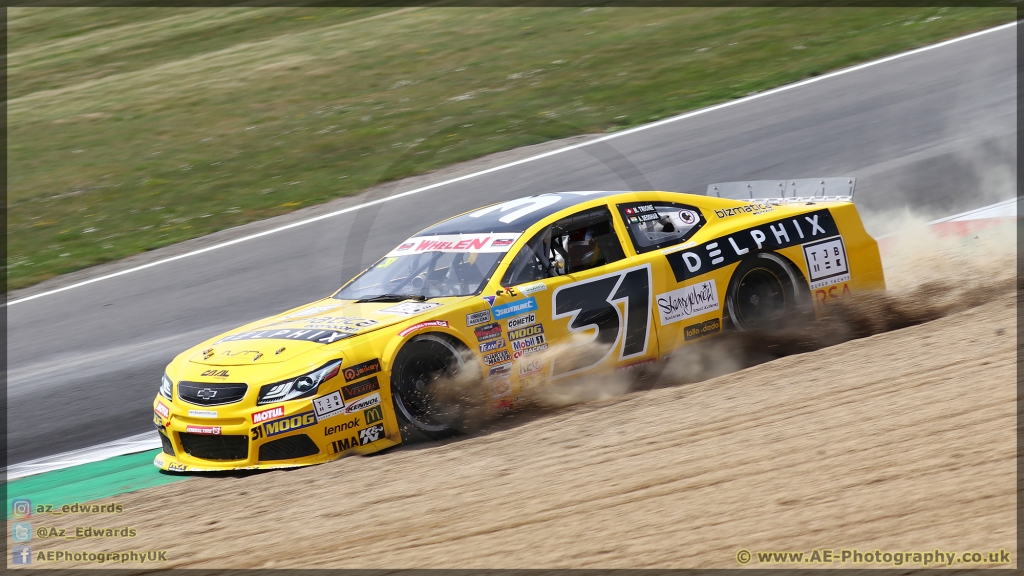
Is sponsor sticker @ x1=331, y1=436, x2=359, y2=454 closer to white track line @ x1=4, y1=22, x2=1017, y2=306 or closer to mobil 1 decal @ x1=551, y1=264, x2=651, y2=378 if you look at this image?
mobil 1 decal @ x1=551, y1=264, x2=651, y2=378

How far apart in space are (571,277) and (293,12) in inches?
649

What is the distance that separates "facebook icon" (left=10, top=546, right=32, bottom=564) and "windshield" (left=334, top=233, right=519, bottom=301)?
8.86ft

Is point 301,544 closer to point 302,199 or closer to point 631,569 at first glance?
point 631,569

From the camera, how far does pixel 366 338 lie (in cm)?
615

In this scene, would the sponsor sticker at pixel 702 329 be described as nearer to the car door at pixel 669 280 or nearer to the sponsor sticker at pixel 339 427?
the car door at pixel 669 280

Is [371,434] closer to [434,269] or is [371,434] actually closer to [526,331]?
[526,331]

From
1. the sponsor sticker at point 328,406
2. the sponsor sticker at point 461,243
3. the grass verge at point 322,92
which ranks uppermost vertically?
the grass verge at point 322,92

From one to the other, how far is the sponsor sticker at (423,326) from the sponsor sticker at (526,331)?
0.48 metres

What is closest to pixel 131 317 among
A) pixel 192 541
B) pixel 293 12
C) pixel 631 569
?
pixel 192 541

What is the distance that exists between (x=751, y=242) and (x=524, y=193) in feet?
16.0

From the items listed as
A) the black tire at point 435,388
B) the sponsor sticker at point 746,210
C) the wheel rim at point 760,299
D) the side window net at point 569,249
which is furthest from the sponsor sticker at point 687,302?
the black tire at point 435,388

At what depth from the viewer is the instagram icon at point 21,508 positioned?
5.74 m

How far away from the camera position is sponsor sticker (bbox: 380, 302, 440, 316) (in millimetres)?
6426

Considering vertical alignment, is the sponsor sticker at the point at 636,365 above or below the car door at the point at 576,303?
below
